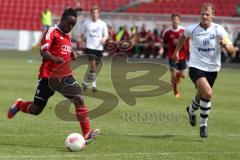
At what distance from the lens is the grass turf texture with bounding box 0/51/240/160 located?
9.91 metres

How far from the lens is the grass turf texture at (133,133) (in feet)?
32.5

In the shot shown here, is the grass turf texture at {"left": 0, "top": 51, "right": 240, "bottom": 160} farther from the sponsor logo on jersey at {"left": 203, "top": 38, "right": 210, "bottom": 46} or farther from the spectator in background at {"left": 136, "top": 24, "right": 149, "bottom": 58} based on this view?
the spectator in background at {"left": 136, "top": 24, "right": 149, "bottom": 58}

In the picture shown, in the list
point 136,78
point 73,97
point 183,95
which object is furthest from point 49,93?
point 136,78

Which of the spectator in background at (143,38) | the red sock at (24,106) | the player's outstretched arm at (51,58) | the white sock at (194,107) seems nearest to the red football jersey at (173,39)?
the white sock at (194,107)

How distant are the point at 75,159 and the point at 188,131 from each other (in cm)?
391

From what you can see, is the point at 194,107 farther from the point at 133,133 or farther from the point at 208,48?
the point at 133,133

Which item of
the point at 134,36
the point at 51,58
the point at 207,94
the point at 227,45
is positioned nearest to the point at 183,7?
the point at 134,36

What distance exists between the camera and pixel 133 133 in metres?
12.2

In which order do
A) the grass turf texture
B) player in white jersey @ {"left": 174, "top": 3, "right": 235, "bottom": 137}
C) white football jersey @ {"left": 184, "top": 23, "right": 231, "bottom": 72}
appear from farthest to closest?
white football jersey @ {"left": 184, "top": 23, "right": 231, "bottom": 72}, player in white jersey @ {"left": 174, "top": 3, "right": 235, "bottom": 137}, the grass turf texture

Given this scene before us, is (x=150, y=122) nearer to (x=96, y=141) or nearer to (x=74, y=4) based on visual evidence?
(x=96, y=141)

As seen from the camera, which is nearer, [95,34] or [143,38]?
[95,34]

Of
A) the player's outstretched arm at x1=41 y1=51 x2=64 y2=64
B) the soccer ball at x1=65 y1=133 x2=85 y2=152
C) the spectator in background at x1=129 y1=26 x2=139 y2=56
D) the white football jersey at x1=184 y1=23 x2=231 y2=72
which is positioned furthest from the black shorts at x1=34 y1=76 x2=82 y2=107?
the spectator in background at x1=129 y1=26 x2=139 y2=56

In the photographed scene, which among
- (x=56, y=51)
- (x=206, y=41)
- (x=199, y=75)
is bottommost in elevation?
(x=199, y=75)

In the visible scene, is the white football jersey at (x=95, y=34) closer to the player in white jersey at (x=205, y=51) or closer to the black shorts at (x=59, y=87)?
the player in white jersey at (x=205, y=51)
